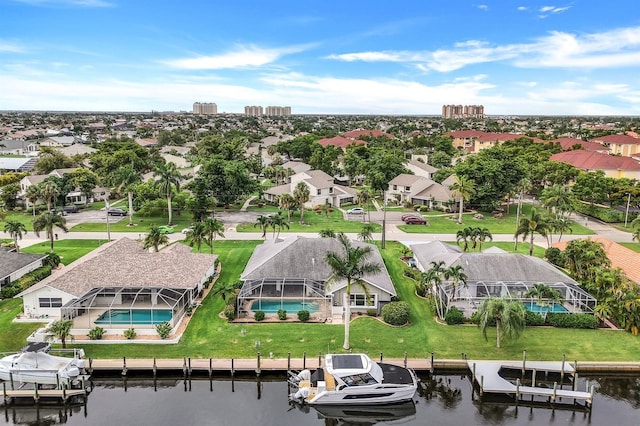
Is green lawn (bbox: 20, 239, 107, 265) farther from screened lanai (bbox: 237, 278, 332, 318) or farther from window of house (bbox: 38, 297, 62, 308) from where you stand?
screened lanai (bbox: 237, 278, 332, 318)

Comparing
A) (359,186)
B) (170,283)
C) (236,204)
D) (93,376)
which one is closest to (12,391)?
(93,376)

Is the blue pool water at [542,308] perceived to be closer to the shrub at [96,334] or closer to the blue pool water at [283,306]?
the blue pool water at [283,306]

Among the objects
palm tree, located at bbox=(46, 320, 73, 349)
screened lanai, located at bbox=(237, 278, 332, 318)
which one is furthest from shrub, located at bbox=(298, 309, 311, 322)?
palm tree, located at bbox=(46, 320, 73, 349)

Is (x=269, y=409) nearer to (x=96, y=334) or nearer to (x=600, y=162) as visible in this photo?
(x=96, y=334)

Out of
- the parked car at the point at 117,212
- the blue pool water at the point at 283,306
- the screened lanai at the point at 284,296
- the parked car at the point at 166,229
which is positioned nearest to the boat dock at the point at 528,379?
the screened lanai at the point at 284,296

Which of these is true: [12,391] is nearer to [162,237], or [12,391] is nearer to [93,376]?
[93,376]

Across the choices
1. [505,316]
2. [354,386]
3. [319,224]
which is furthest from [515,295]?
[319,224]
